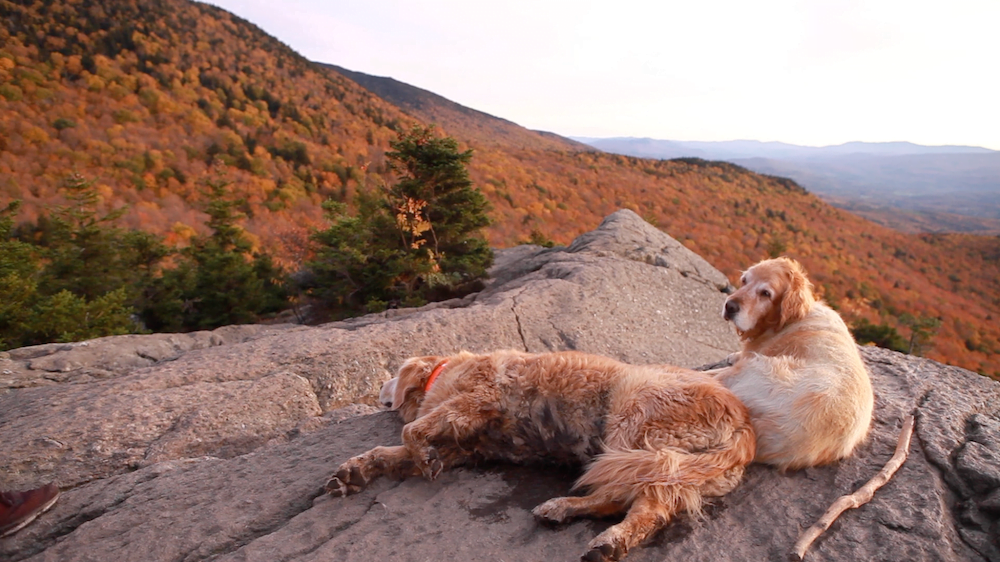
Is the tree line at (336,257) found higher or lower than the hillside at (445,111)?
lower

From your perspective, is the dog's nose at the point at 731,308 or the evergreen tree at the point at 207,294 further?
the evergreen tree at the point at 207,294

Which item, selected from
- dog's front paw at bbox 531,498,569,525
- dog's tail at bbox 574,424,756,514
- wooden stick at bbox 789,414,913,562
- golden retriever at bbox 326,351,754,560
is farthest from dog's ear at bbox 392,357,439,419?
wooden stick at bbox 789,414,913,562

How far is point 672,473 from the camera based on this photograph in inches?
100

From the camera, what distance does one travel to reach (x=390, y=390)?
161 inches

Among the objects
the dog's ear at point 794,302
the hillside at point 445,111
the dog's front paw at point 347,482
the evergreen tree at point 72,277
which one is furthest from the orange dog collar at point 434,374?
the hillside at point 445,111

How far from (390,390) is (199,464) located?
60.4 inches

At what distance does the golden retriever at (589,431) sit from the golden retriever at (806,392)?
19cm

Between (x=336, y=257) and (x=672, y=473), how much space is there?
8.86m

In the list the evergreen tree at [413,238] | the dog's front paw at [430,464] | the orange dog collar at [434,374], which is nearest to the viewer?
the dog's front paw at [430,464]

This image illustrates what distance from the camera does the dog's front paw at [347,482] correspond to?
3014 mm

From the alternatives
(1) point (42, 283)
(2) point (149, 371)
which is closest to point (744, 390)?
(2) point (149, 371)

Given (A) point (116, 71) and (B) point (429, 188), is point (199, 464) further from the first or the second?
(A) point (116, 71)

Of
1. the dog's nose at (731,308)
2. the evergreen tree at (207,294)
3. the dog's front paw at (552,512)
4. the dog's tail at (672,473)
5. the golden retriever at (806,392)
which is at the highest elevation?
the dog's nose at (731,308)

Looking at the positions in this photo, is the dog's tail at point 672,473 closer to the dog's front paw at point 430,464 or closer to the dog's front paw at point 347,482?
the dog's front paw at point 430,464
